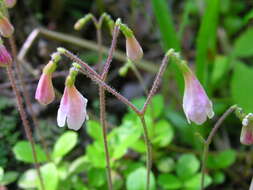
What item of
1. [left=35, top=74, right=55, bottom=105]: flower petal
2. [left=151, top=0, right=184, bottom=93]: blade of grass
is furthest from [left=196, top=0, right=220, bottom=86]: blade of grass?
[left=35, top=74, right=55, bottom=105]: flower petal

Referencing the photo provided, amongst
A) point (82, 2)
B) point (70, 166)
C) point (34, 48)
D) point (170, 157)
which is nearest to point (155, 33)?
point (82, 2)

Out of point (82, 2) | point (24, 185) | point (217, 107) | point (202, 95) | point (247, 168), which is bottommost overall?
point (247, 168)

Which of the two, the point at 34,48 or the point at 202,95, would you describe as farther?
the point at 34,48

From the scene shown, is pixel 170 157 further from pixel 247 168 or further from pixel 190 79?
pixel 190 79

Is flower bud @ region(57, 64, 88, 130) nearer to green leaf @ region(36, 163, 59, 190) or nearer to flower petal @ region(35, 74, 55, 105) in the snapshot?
flower petal @ region(35, 74, 55, 105)

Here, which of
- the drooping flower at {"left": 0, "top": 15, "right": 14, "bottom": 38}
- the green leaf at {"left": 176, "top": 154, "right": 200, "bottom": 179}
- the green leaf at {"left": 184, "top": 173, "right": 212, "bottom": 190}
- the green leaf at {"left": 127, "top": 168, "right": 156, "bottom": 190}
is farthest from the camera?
the green leaf at {"left": 176, "top": 154, "right": 200, "bottom": 179}

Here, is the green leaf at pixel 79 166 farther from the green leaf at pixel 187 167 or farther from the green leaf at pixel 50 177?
the green leaf at pixel 187 167

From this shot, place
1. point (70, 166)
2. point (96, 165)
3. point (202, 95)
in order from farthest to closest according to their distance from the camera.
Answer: point (70, 166) → point (96, 165) → point (202, 95)
